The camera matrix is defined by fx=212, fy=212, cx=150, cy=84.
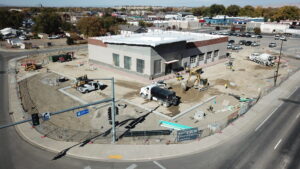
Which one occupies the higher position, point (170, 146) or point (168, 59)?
point (168, 59)

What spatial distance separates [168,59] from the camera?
45750 millimetres

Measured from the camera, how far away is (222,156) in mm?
19859

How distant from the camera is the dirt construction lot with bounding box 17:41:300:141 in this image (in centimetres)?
2709

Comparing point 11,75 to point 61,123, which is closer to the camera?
point 61,123

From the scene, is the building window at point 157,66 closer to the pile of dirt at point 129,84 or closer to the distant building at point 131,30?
the pile of dirt at point 129,84

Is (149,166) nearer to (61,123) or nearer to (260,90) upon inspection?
(61,123)

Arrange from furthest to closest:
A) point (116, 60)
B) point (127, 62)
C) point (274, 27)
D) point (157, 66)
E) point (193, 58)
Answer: point (274, 27) → point (193, 58) → point (116, 60) → point (127, 62) → point (157, 66)

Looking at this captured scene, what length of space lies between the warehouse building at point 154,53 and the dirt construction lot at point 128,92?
2.36m

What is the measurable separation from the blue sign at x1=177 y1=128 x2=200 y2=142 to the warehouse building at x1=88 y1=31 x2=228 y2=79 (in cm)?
2172

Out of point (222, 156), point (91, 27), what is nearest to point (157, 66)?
point (222, 156)

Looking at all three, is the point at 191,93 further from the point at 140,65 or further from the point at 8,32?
the point at 8,32

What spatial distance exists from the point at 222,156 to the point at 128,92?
20.5 m

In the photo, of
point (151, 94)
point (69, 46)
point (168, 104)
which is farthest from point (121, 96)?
point (69, 46)

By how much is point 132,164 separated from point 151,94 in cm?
1522
